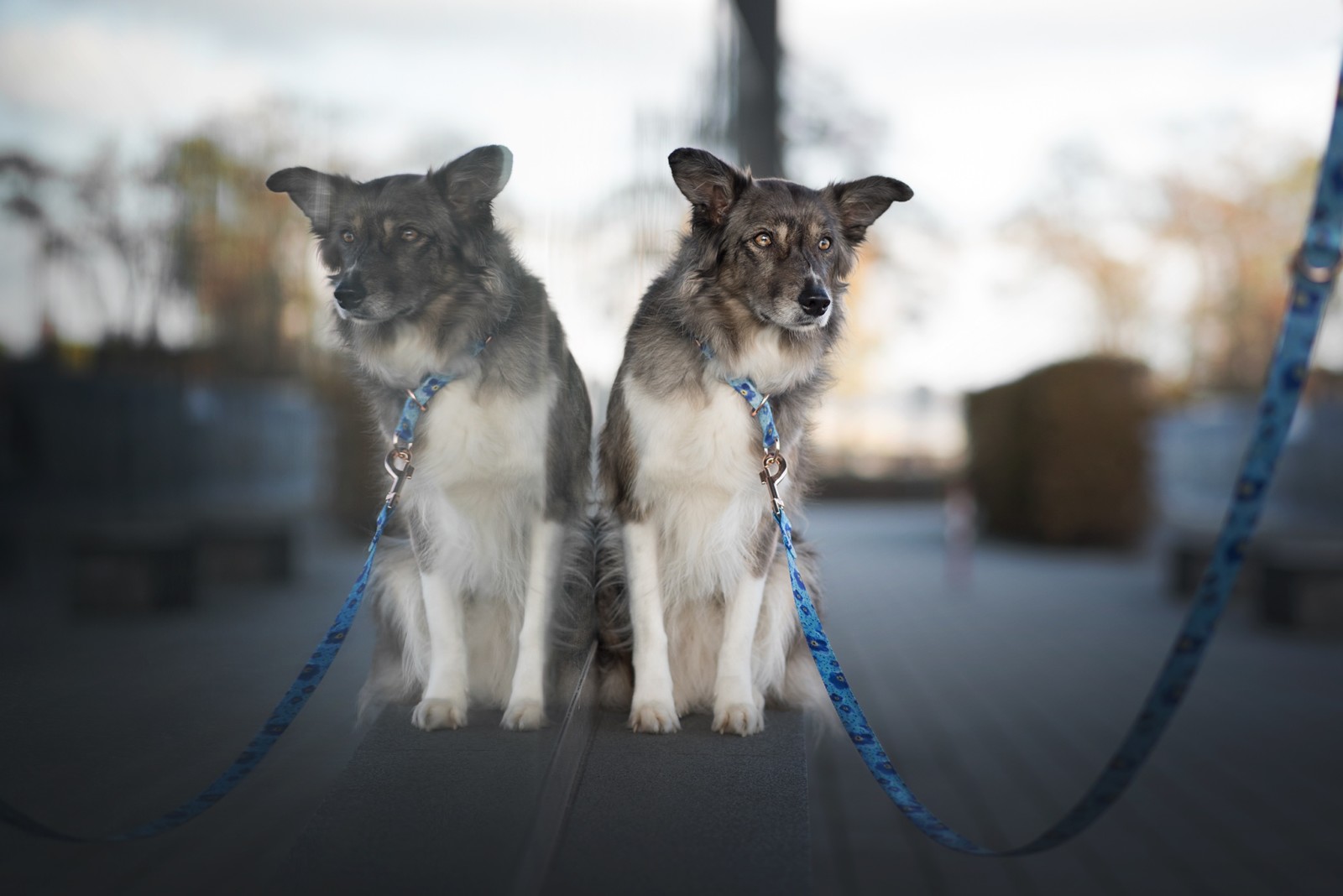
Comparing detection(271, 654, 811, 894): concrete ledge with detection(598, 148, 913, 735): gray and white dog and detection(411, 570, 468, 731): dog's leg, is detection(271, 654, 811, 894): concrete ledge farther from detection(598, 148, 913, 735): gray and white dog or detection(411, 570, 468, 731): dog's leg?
detection(598, 148, 913, 735): gray and white dog

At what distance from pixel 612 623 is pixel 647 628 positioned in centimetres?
16

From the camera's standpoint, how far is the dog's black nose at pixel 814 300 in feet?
8.37

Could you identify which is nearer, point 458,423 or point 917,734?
point 458,423

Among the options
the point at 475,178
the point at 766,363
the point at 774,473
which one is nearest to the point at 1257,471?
the point at 774,473

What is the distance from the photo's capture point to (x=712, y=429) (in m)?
2.51

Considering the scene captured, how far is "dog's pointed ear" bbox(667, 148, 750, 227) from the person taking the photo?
256 centimetres

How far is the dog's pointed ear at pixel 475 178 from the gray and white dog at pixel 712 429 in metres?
0.63

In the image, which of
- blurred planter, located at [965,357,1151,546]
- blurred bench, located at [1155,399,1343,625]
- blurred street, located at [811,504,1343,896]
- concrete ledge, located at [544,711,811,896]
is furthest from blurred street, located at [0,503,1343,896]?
blurred bench, located at [1155,399,1343,625]

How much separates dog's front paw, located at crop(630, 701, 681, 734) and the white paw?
0.45 metres

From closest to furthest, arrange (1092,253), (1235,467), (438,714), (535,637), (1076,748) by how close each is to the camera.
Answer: (438,714)
(535,637)
(1076,748)
(1235,467)
(1092,253)

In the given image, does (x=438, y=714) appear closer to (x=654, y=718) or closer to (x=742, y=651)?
(x=654, y=718)

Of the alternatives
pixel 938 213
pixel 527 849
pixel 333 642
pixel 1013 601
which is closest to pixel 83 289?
pixel 333 642

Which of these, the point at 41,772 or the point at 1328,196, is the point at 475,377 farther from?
the point at 1328,196

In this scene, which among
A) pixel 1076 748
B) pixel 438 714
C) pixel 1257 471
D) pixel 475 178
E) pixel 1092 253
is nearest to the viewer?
pixel 1257 471
